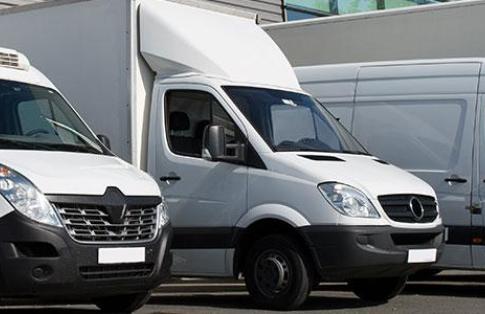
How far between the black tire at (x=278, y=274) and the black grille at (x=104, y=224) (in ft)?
5.69

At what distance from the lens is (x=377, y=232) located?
8922 millimetres

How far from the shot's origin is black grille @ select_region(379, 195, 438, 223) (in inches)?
358

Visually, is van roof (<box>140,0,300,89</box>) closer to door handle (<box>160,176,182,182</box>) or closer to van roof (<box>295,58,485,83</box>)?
door handle (<box>160,176,182,182</box>)

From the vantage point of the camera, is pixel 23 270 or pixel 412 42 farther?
pixel 412 42

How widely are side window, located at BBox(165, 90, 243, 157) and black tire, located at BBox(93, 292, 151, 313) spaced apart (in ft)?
5.81

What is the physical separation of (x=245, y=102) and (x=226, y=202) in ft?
3.33

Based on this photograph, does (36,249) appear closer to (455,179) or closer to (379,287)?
(379,287)

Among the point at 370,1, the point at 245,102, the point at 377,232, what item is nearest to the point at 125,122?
the point at 245,102

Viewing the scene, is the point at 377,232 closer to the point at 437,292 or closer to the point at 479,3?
the point at 437,292

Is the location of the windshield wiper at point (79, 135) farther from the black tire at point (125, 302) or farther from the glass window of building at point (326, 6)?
the glass window of building at point (326, 6)

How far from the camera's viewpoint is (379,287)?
1020cm

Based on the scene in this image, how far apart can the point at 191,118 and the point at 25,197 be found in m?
3.16

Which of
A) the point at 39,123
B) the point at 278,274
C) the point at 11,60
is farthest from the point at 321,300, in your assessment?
the point at 11,60

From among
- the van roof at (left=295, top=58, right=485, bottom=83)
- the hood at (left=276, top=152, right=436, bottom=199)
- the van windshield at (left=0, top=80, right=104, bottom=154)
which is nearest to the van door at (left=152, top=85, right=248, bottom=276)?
the hood at (left=276, top=152, right=436, bottom=199)
